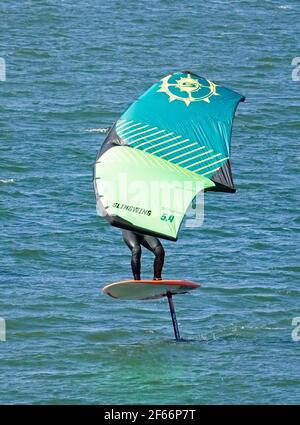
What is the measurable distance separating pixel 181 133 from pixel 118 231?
1788 centimetres

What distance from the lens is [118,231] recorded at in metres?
53.5

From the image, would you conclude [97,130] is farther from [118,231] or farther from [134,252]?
[134,252]

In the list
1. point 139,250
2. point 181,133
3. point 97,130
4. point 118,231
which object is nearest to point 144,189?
point 139,250

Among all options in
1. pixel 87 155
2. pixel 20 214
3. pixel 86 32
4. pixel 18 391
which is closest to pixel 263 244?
pixel 20 214

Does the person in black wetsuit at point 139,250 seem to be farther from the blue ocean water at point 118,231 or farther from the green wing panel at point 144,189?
the blue ocean water at point 118,231

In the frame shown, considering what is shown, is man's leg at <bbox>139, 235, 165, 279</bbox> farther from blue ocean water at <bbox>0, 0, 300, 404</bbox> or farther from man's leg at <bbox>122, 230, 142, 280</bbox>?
blue ocean water at <bbox>0, 0, 300, 404</bbox>

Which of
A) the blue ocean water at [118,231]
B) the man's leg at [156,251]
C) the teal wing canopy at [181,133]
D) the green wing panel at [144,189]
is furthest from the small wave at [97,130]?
the man's leg at [156,251]

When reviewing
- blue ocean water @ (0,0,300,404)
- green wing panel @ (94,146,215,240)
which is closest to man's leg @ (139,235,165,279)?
green wing panel @ (94,146,215,240)

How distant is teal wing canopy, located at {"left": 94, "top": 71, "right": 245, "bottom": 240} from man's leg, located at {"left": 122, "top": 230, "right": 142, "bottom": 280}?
1.18 metres

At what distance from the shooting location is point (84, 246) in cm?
5106

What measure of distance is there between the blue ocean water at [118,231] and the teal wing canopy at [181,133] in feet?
16.2

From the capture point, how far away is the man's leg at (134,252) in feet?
115
